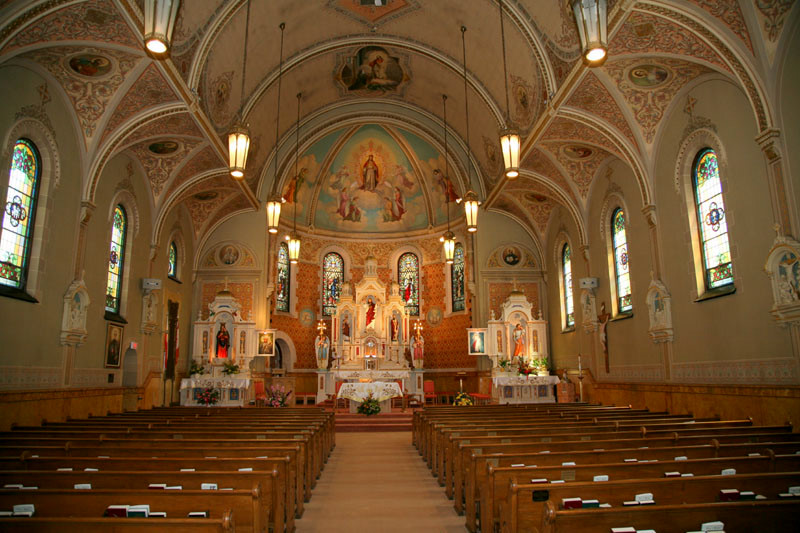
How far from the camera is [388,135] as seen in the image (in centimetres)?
2811

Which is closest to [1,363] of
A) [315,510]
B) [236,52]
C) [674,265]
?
[315,510]

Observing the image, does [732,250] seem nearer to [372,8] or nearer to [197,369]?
[372,8]

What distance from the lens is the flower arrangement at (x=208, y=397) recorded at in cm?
1852

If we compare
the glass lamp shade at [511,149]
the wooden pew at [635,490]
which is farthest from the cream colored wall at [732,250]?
the wooden pew at [635,490]

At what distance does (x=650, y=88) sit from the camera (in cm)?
1380

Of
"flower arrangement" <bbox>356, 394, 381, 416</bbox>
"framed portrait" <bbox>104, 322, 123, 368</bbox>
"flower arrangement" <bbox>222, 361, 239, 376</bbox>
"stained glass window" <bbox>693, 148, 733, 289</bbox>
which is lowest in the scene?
"flower arrangement" <bbox>356, 394, 381, 416</bbox>

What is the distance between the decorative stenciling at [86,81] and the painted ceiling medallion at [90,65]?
109 millimetres

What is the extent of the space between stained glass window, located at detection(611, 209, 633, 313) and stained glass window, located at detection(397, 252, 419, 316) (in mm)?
12973

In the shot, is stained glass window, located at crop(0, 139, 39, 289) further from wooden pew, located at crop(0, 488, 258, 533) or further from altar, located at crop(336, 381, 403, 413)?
altar, located at crop(336, 381, 403, 413)

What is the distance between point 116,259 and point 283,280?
1082cm

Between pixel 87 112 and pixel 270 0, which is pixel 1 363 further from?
pixel 270 0

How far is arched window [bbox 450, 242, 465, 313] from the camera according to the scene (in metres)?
27.1

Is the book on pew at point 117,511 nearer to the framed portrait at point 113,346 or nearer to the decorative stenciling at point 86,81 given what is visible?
the decorative stenciling at point 86,81

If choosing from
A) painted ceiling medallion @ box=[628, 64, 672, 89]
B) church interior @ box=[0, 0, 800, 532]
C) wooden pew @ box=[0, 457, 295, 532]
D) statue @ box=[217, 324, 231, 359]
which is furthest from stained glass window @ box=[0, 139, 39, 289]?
painted ceiling medallion @ box=[628, 64, 672, 89]
